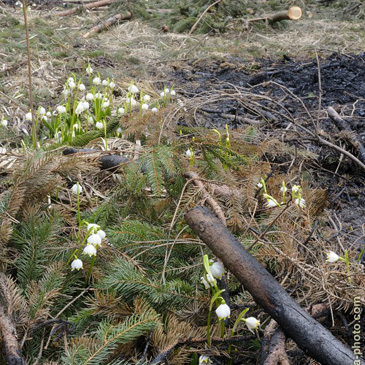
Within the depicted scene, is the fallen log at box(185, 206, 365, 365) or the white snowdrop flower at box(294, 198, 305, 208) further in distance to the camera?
the white snowdrop flower at box(294, 198, 305, 208)

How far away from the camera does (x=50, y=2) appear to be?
10.7 m

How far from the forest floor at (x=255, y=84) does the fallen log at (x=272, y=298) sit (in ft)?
0.64

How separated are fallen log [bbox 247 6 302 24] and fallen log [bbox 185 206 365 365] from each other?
7.71 m

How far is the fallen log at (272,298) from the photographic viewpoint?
1370 mm

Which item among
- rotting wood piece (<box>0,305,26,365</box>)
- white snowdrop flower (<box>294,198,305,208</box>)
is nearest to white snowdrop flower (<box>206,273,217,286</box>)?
rotting wood piece (<box>0,305,26,365</box>)

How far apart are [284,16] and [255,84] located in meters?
3.39

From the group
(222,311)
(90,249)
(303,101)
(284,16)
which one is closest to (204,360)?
(222,311)

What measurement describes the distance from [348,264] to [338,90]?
13.1 ft

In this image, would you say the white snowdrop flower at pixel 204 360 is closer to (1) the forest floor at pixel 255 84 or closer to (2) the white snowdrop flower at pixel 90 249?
(1) the forest floor at pixel 255 84

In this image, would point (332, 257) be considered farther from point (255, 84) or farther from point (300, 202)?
point (255, 84)

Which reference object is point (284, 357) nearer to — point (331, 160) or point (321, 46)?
point (331, 160)

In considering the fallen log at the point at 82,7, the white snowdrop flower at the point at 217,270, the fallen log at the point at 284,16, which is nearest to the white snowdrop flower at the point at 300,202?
the white snowdrop flower at the point at 217,270

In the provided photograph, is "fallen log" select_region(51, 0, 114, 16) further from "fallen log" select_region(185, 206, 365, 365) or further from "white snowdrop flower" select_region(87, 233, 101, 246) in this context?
"fallen log" select_region(185, 206, 365, 365)

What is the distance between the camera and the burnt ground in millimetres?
3023
